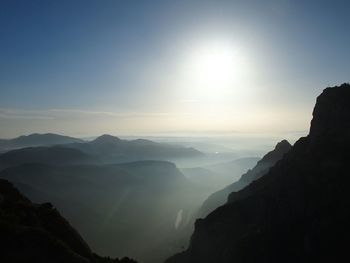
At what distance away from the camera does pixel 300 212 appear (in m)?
104

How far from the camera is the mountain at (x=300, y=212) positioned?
304ft

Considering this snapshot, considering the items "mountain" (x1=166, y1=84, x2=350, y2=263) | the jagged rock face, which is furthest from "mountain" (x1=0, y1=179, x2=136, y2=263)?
the jagged rock face

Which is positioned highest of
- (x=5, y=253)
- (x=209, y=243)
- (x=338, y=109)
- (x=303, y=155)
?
(x=338, y=109)

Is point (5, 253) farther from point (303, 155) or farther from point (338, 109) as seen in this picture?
point (338, 109)

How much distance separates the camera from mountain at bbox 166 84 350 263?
9269 cm

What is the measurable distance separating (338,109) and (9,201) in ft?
315

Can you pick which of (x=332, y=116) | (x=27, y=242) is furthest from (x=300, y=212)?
(x=27, y=242)

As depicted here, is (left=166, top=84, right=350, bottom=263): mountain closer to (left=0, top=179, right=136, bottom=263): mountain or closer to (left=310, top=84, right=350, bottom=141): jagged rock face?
(left=310, top=84, right=350, bottom=141): jagged rock face

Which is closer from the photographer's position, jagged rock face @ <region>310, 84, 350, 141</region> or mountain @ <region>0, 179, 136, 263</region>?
mountain @ <region>0, 179, 136, 263</region>

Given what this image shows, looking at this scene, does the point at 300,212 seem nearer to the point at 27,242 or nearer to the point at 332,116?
the point at 332,116

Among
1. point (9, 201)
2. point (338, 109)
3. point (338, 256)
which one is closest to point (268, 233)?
point (338, 256)

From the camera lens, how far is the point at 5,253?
44656 mm

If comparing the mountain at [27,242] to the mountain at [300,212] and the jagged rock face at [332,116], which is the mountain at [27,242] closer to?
the mountain at [300,212]

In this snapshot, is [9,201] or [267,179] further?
[267,179]
